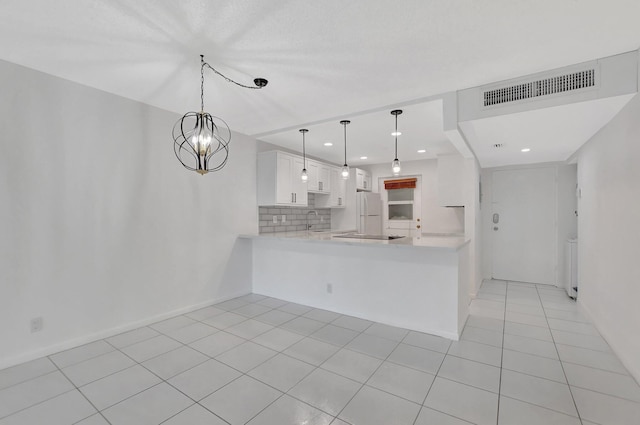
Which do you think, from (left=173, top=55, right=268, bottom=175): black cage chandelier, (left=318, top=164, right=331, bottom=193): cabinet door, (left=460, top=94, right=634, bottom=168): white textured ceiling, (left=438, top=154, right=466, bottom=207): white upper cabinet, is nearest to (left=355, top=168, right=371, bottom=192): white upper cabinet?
(left=318, top=164, right=331, bottom=193): cabinet door

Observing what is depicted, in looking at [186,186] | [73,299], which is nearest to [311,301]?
[186,186]

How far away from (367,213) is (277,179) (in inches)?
93.6

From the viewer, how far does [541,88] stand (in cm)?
250

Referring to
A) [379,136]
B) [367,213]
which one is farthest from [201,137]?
[367,213]

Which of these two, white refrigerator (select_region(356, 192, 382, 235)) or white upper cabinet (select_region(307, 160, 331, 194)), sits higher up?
white upper cabinet (select_region(307, 160, 331, 194))

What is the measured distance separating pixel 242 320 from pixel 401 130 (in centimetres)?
329

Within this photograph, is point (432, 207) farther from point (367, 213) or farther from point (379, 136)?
point (379, 136)

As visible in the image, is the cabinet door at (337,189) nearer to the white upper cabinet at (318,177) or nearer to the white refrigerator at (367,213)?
the white upper cabinet at (318,177)

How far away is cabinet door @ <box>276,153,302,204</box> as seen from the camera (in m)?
4.54

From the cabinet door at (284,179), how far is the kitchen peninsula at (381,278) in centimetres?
73

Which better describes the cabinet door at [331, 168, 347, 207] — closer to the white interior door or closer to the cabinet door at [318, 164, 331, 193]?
the cabinet door at [318, 164, 331, 193]

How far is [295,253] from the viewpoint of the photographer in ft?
13.7

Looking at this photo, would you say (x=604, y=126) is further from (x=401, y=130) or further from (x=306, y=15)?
(x=306, y=15)

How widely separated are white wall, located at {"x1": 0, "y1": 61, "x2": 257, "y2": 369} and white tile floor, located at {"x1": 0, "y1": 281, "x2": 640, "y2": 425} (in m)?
0.35
